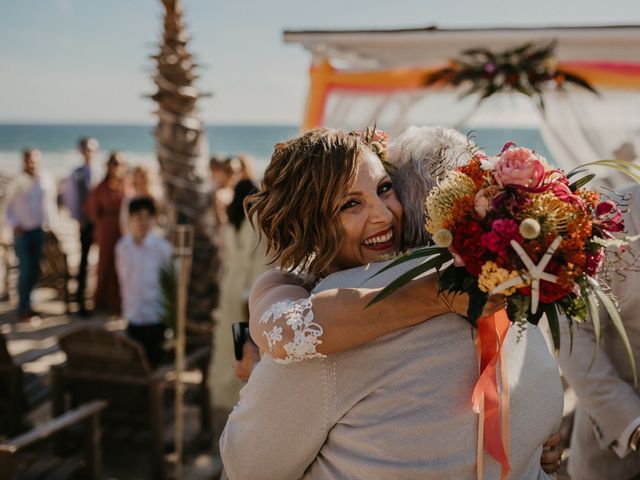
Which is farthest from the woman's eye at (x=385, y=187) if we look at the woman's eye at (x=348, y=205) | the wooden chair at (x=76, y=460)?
the wooden chair at (x=76, y=460)

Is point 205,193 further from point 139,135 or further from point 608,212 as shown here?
point 139,135

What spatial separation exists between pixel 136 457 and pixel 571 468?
10.8ft

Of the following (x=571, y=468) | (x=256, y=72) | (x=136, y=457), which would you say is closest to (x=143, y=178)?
(x=136, y=457)

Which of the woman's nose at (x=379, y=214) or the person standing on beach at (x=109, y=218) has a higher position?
the woman's nose at (x=379, y=214)

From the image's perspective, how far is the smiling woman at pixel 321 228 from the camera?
1.45 meters

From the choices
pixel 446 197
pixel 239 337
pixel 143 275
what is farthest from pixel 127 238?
pixel 446 197

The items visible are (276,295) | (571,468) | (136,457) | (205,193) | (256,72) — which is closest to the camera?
(276,295)

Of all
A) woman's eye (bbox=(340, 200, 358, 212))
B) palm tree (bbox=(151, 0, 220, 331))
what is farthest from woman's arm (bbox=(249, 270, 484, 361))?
palm tree (bbox=(151, 0, 220, 331))

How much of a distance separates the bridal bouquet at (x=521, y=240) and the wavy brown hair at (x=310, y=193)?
0.98ft

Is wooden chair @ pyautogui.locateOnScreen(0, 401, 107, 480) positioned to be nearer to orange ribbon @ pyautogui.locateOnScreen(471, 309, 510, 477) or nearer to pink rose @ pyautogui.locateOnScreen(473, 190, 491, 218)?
orange ribbon @ pyautogui.locateOnScreen(471, 309, 510, 477)

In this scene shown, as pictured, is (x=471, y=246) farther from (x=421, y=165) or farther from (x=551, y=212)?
(x=421, y=165)

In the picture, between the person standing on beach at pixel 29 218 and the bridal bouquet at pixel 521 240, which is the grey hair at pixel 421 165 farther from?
the person standing on beach at pixel 29 218

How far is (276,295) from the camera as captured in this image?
1.60 m

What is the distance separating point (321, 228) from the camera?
1.69m
